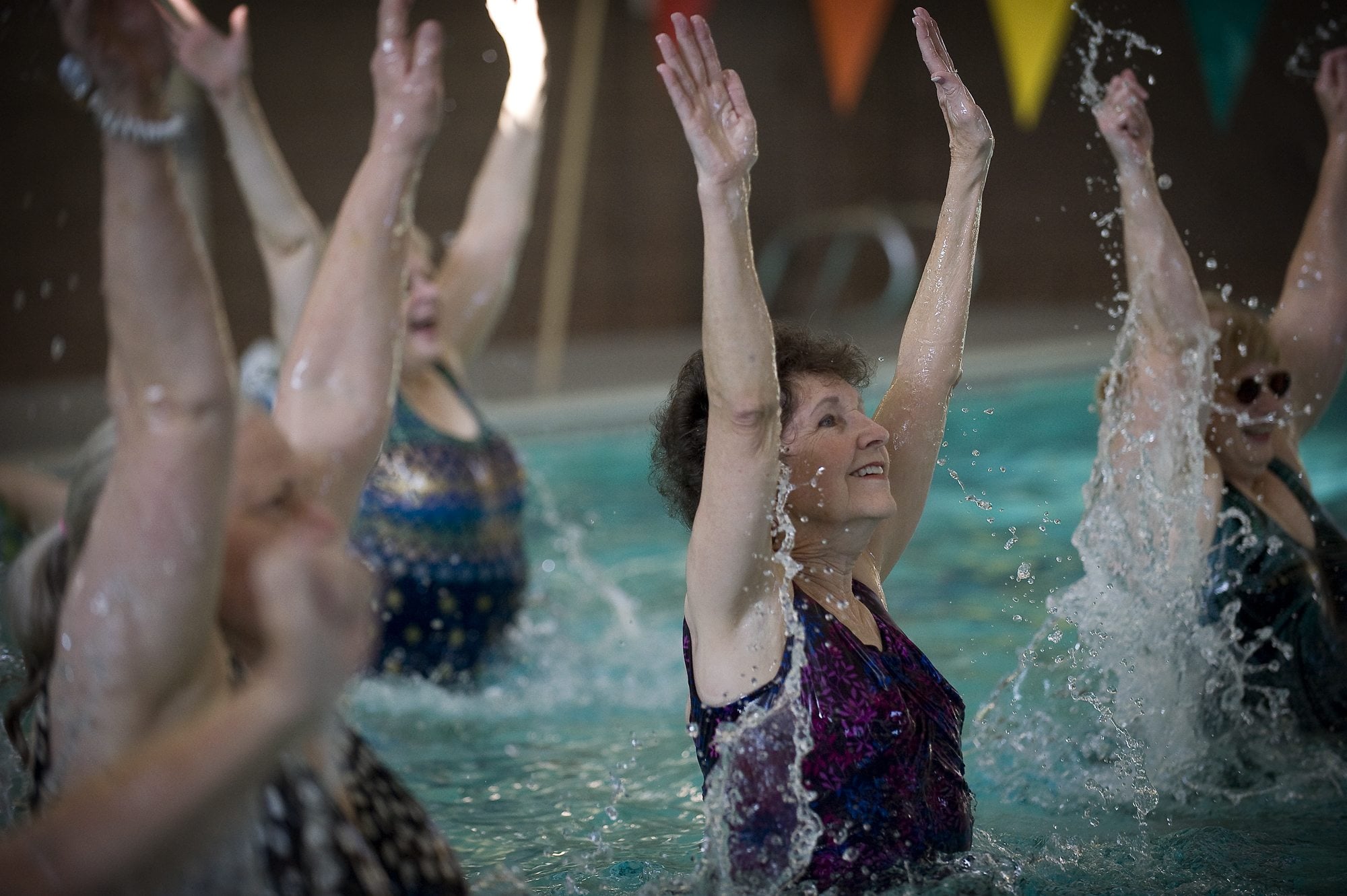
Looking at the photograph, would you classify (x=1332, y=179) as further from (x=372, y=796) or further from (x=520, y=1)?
(x=372, y=796)

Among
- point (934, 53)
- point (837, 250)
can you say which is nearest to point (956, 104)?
point (934, 53)

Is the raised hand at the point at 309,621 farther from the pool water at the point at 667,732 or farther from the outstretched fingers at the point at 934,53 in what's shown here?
the outstretched fingers at the point at 934,53

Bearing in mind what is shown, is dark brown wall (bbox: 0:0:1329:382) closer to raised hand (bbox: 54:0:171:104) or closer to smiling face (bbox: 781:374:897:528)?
smiling face (bbox: 781:374:897:528)

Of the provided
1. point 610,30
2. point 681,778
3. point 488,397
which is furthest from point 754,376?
point 610,30

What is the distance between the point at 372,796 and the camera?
4.98 feet

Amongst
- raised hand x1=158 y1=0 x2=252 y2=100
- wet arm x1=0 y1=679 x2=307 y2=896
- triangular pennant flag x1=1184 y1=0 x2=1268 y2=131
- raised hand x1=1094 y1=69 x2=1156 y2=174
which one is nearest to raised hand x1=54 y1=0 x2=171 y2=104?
wet arm x1=0 y1=679 x2=307 y2=896

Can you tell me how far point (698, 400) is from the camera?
2.05m

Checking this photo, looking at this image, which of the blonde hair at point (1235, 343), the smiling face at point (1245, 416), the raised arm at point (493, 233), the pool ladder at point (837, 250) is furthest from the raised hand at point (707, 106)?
the pool ladder at point (837, 250)

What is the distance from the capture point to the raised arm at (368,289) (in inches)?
72.0

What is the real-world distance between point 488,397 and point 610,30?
4.29 meters

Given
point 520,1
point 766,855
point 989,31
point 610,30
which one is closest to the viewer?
point 766,855

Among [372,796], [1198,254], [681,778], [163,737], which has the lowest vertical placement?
[681,778]

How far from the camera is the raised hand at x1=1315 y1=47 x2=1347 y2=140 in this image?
2906 mm

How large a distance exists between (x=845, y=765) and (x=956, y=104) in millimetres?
1106
